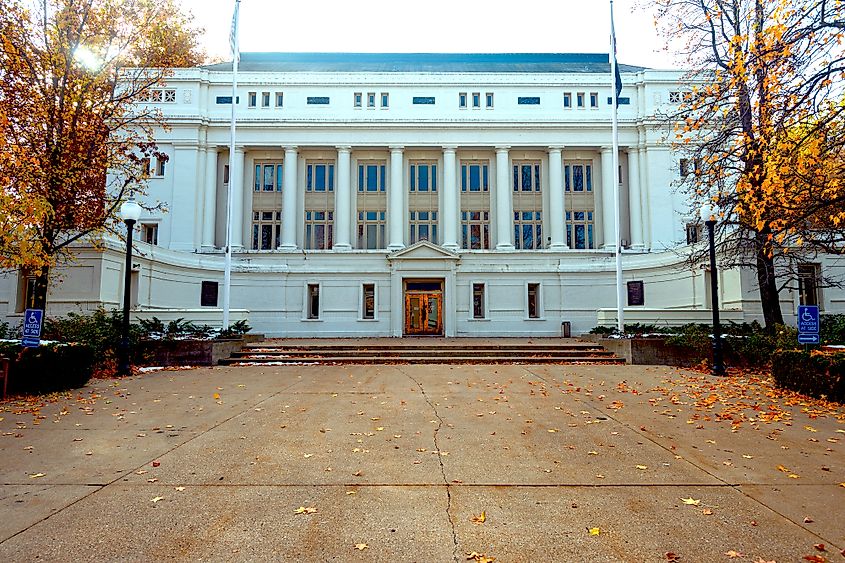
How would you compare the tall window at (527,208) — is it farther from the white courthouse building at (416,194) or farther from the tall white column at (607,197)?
the tall white column at (607,197)

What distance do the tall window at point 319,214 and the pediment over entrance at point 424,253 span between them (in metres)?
6.12

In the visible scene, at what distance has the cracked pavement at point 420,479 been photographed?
13.1 feet

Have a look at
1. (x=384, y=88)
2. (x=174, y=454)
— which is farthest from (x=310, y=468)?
(x=384, y=88)

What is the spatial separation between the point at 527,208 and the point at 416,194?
786 cm

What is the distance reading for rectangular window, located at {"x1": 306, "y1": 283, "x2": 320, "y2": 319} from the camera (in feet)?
114

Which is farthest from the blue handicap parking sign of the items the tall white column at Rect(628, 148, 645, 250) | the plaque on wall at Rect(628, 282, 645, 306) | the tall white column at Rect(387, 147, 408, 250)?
the tall white column at Rect(387, 147, 408, 250)

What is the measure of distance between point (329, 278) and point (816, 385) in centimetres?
2773

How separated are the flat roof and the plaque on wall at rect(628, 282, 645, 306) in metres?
16.8

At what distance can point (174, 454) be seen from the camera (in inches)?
259

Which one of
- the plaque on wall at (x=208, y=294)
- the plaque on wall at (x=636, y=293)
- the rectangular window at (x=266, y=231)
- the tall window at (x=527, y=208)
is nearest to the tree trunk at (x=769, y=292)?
the plaque on wall at (x=636, y=293)

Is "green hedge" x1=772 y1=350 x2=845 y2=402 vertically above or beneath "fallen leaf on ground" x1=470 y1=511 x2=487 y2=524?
above

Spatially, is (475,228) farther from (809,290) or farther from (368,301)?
(809,290)

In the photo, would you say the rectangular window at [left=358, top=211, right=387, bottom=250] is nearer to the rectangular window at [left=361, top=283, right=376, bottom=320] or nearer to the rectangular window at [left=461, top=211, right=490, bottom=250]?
the rectangular window at [left=361, top=283, right=376, bottom=320]

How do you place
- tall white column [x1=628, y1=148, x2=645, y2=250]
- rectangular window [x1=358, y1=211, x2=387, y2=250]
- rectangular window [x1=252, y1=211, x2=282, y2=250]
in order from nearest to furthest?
1. tall white column [x1=628, y1=148, x2=645, y2=250]
2. rectangular window [x1=252, y1=211, x2=282, y2=250]
3. rectangular window [x1=358, y1=211, x2=387, y2=250]
